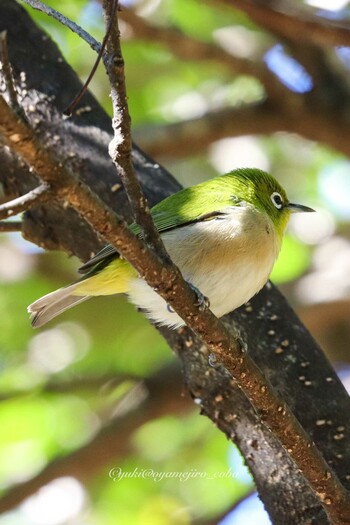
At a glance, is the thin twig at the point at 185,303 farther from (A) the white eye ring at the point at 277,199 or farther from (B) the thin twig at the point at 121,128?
(A) the white eye ring at the point at 277,199

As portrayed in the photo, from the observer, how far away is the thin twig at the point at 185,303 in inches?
88.8

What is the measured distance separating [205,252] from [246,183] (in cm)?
93

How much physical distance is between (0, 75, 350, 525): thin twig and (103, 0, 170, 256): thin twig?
0.38ft

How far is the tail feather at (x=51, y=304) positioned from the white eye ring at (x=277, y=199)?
4.36 feet

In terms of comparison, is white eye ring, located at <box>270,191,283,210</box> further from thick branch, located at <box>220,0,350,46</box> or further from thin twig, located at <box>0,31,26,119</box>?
thin twig, located at <box>0,31,26,119</box>

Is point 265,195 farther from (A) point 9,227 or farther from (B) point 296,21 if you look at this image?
(A) point 9,227

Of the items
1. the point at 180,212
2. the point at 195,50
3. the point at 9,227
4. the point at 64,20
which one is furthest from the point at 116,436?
the point at 64,20

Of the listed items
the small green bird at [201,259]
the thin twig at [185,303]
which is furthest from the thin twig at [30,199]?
the small green bird at [201,259]

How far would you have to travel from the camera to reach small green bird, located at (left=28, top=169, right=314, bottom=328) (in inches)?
157

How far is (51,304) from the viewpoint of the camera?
165 inches

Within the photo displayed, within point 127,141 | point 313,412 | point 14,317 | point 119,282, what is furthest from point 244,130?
point 127,141

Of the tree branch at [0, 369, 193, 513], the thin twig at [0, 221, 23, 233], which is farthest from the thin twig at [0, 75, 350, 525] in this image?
the tree branch at [0, 369, 193, 513]

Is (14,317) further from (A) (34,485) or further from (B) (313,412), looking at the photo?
(B) (313,412)

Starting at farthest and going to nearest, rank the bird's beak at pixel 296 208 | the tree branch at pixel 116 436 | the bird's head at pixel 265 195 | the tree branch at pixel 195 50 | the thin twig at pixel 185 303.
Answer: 1. the tree branch at pixel 195 50
2. the tree branch at pixel 116 436
3. the bird's beak at pixel 296 208
4. the bird's head at pixel 265 195
5. the thin twig at pixel 185 303
